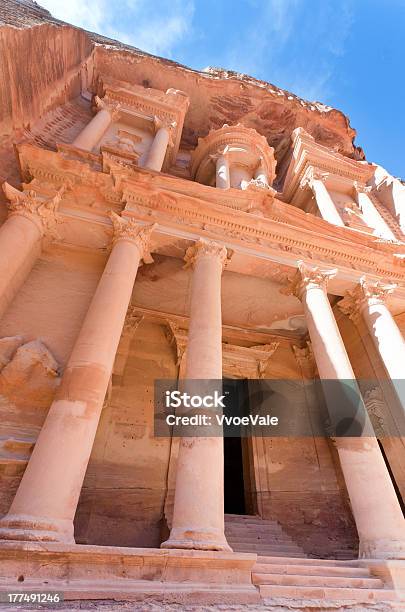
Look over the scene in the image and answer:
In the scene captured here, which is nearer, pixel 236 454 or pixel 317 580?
pixel 317 580

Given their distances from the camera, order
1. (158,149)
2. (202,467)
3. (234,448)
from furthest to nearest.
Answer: (158,149), (234,448), (202,467)

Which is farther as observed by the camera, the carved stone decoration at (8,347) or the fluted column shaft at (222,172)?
the fluted column shaft at (222,172)

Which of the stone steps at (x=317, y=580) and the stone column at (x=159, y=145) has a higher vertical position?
the stone column at (x=159, y=145)

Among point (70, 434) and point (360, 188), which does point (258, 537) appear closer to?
point (70, 434)

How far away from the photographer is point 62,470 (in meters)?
4.02

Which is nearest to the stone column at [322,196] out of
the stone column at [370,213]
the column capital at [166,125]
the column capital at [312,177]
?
the column capital at [312,177]

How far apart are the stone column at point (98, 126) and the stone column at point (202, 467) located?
7.24 m

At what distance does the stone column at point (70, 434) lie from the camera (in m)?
3.60

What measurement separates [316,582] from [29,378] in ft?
16.0

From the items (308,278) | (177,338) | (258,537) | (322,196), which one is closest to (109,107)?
(322,196)

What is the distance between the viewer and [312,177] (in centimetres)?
1588

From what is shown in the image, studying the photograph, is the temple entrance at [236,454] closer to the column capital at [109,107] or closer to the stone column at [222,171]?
the stone column at [222,171]

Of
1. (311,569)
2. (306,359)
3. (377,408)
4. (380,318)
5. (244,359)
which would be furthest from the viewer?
(306,359)

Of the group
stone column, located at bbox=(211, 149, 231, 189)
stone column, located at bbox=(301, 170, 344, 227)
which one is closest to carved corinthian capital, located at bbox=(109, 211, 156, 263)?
stone column, located at bbox=(211, 149, 231, 189)
